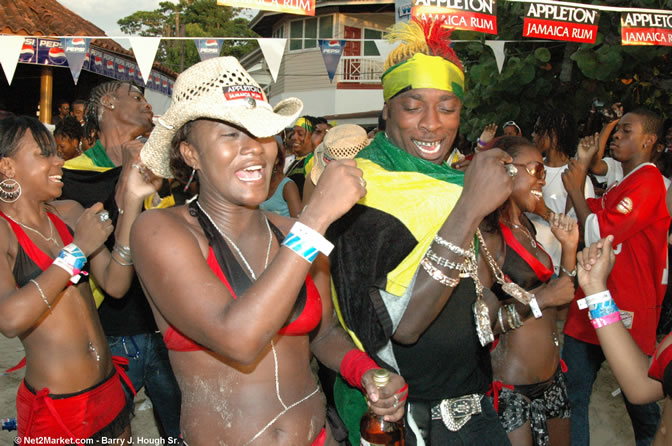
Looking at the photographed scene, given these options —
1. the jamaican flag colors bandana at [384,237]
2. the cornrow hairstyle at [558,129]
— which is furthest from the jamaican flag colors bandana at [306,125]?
the jamaican flag colors bandana at [384,237]

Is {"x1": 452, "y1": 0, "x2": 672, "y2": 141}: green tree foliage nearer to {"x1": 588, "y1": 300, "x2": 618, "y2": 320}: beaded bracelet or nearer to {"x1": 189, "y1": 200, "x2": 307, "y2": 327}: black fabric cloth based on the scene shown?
{"x1": 588, "y1": 300, "x2": 618, "y2": 320}: beaded bracelet

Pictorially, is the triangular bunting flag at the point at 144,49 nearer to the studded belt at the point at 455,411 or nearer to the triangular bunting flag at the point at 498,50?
the triangular bunting flag at the point at 498,50

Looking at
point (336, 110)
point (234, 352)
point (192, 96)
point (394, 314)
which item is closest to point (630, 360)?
point (394, 314)

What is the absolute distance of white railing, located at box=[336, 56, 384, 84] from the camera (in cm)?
2295

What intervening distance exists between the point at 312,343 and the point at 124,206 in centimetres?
129

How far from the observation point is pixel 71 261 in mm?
2494

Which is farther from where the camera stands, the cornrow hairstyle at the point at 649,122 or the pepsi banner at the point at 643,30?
the pepsi banner at the point at 643,30

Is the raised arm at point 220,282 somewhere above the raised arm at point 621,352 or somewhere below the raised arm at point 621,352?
above

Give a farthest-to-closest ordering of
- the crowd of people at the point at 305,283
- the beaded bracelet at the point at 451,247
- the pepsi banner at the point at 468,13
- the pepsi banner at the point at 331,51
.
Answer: the pepsi banner at the point at 331,51 → the pepsi banner at the point at 468,13 → the beaded bracelet at the point at 451,247 → the crowd of people at the point at 305,283

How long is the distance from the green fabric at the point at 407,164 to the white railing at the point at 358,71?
21.3 meters

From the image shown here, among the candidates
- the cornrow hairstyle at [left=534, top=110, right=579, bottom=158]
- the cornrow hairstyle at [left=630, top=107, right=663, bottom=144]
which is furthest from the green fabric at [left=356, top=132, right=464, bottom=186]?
the cornrow hairstyle at [left=534, top=110, right=579, bottom=158]

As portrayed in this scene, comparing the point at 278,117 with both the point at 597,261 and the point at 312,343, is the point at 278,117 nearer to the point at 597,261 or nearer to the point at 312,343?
the point at 312,343

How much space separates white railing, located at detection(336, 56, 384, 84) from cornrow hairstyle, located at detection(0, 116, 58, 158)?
68.0 ft

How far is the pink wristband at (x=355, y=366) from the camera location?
1.96 m
